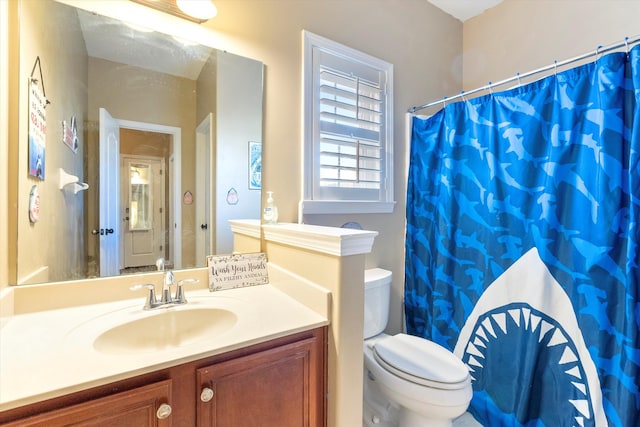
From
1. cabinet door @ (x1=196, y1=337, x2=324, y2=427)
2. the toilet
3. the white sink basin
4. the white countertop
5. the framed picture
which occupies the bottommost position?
the toilet

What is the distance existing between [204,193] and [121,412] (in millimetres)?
867

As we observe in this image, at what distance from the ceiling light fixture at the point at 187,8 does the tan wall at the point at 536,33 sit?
1922 mm

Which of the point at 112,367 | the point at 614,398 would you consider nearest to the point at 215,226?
the point at 112,367

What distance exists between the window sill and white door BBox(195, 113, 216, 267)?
1.52 feet

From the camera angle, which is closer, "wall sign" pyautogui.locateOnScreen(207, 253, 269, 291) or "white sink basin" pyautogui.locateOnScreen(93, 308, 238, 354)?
"white sink basin" pyautogui.locateOnScreen(93, 308, 238, 354)

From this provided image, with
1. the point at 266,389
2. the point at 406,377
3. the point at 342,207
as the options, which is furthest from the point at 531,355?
the point at 266,389

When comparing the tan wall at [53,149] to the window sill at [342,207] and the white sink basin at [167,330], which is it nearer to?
the white sink basin at [167,330]

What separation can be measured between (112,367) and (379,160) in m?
1.64

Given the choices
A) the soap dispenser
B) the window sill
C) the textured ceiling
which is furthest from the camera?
the textured ceiling

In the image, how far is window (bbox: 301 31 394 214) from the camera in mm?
1588

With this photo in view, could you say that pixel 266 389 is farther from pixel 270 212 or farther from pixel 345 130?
pixel 345 130

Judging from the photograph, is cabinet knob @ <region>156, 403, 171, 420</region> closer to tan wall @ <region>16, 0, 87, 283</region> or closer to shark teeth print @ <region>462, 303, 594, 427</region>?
tan wall @ <region>16, 0, 87, 283</region>

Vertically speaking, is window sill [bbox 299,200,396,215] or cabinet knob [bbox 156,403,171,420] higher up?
window sill [bbox 299,200,396,215]

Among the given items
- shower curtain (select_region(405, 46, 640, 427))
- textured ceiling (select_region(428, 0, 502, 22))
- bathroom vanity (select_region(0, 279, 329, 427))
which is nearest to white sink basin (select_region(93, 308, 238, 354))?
bathroom vanity (select_region(0, 279, 329, 427))
